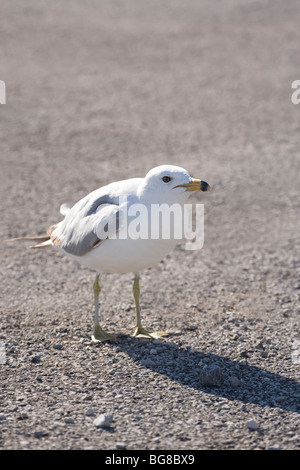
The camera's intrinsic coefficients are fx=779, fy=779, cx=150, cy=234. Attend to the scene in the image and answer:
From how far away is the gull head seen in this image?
5629 mm

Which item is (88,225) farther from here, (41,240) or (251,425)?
(251,425)

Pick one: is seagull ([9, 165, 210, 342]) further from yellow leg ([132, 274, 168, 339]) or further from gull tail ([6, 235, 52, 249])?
gull tail ([6, 235, 52, 249])

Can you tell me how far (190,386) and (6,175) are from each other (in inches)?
223

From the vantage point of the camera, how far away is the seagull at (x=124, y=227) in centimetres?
564

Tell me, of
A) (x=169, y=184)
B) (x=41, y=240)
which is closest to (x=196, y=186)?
(x=169, y=184)

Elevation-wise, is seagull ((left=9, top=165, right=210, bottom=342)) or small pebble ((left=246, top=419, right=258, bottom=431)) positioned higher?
seagull ((left=9, top=165, right=210, bottom=342))

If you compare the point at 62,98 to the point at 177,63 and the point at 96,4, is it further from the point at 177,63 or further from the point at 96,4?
the point at 96,4

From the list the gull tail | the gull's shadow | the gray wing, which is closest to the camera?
the gull's shadow

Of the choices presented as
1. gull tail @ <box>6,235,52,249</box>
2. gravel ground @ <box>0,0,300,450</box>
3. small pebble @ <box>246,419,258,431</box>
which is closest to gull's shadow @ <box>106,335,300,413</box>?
gravel ground @ <box>0,0,300,450</box>

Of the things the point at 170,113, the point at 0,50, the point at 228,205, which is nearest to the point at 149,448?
the point at 228,205

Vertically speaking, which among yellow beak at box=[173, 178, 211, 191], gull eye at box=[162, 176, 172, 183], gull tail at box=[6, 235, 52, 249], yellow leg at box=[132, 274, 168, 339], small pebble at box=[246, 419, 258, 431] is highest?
gull eye at box=[162, 176, 172, 183]

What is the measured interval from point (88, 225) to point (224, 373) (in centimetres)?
152

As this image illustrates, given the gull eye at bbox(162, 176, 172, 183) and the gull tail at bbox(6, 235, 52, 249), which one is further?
the gull tail at bbox(6, 235, 52, 249)

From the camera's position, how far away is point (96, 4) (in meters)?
19.3
